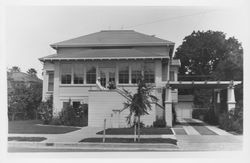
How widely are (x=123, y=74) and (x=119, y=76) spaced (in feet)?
0.93

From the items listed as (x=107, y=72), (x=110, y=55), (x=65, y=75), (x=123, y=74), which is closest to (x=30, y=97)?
(x=65, y=75)

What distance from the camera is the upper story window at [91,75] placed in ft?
80.0

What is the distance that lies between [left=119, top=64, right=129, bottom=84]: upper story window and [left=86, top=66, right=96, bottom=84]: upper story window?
66.5 inches

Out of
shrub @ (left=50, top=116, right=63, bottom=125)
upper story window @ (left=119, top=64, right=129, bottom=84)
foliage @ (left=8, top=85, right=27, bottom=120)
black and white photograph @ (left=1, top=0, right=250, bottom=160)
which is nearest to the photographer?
black and white photograph @ (left=1, top=0, right=250, bottom=160)

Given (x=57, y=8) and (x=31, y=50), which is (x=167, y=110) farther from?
(x=57, y=8)

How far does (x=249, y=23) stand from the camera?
12.0 metres

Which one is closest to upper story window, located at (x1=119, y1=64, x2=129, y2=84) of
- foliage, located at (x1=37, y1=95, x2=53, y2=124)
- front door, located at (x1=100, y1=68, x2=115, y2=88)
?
front door, located at (x1=100, y1=68, x2=115, y2=88)

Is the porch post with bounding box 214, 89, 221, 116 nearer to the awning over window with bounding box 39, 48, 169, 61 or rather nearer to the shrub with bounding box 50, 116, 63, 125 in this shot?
the awning over window with bounding box 39, 48, 169, 61

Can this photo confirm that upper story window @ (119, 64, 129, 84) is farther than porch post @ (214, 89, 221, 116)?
No

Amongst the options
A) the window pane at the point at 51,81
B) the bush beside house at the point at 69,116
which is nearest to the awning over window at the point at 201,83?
the bush beside house at the point at 69,116

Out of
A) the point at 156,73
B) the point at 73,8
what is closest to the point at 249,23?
the point at 73,8

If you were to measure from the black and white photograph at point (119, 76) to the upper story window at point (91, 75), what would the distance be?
0.06m

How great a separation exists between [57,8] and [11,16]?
1582 millimetres

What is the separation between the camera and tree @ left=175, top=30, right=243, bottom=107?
19938 mm
